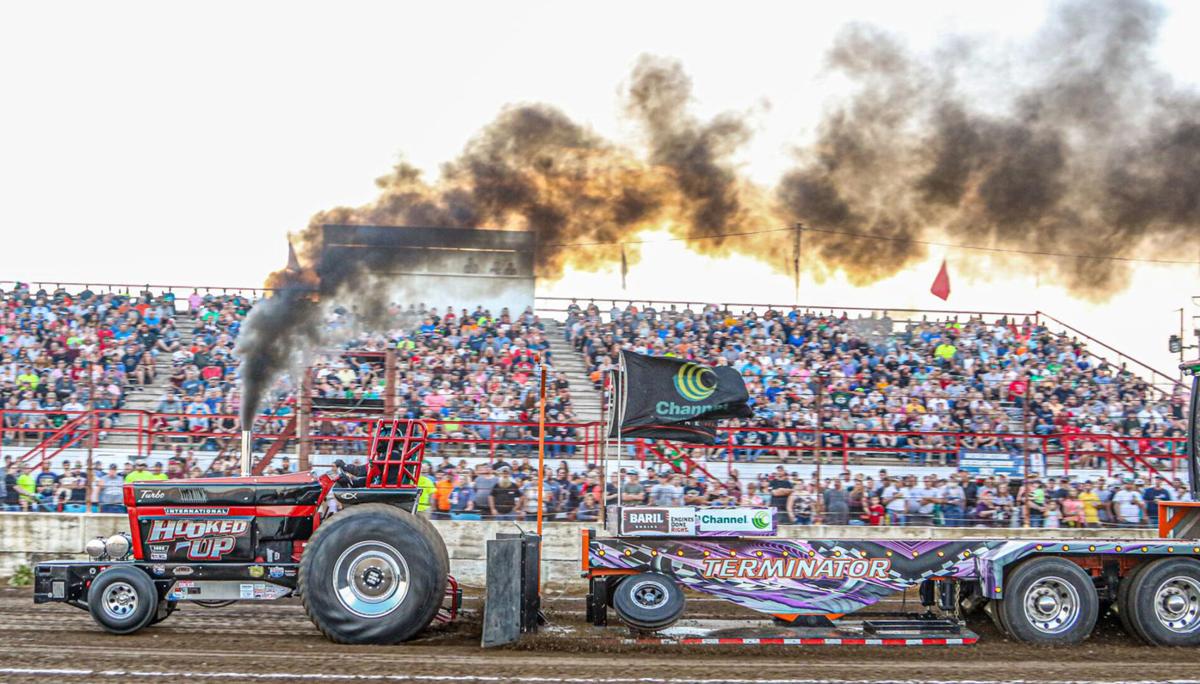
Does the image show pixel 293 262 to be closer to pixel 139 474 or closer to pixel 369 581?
pixel 139 474

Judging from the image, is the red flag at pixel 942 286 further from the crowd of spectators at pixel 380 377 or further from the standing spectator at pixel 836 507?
the standing spectator at pixel 836 507

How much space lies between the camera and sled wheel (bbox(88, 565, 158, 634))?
941cm

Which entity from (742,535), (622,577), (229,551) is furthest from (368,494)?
(742,535)

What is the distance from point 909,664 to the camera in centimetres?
866

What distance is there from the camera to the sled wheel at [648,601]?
9.62 m

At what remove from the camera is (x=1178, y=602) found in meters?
9.62

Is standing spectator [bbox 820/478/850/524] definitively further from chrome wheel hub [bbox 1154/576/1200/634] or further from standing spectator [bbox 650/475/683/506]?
chrome wheel hub [bbox 1154/576/1200/634]

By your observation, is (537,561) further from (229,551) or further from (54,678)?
(54,678)

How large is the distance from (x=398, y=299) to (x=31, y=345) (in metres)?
6.57

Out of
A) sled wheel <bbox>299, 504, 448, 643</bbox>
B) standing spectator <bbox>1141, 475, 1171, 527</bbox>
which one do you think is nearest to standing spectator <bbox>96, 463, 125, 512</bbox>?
sled wheel <bbox>299, 504, 448, 643</bbox>

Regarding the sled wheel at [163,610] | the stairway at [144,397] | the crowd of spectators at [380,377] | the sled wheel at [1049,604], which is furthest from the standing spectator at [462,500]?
the sled wheel at [1049,604]

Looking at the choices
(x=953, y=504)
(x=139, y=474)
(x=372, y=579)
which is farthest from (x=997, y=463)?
(x=139, y=474)

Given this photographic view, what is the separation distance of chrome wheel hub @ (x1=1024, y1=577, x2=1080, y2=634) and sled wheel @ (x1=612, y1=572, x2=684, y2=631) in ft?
9.86

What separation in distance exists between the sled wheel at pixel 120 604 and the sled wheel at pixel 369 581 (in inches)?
57.4
